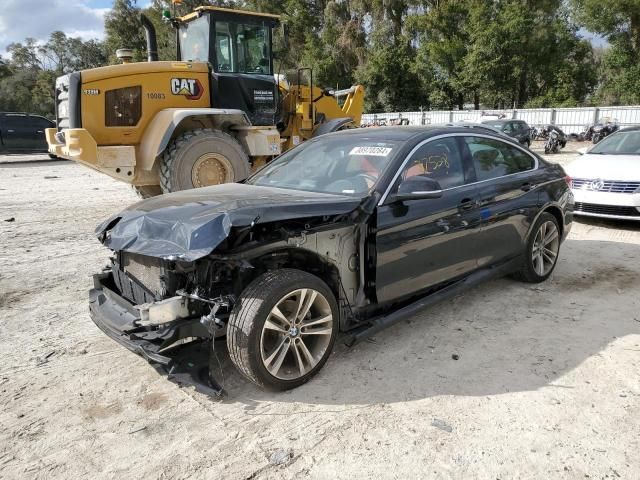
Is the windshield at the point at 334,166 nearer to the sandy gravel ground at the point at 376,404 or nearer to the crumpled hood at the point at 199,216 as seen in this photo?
the crumpled hood at the point at 199,216

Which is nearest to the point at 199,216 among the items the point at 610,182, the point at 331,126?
the point at 610,182

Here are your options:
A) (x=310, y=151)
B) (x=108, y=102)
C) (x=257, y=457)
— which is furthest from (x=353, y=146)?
(x=108, y=102)

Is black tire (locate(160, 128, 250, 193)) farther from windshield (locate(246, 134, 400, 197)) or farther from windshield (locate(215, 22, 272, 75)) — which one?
windshield (locate(246, 134, 400, 197))

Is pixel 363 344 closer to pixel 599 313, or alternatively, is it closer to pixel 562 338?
pixel 562 338

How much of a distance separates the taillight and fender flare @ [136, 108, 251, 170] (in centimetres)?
28

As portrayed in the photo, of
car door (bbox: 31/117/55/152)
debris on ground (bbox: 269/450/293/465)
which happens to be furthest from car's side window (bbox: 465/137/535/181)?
car door (bbox: 31/117/55/152)

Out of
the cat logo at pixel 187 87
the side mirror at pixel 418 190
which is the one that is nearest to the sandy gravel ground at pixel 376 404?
the side mirror at pixel 418 190

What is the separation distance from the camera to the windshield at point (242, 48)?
28.8 feet

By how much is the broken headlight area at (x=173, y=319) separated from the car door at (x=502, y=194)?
7.75 feet

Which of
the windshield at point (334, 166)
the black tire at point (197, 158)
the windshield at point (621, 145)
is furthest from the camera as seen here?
the windshield at point (621, 145)

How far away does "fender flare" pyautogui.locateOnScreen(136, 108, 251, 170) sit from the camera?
25.1 ft

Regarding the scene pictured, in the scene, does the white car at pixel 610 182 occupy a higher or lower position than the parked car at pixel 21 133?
lower

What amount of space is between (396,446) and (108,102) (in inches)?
276

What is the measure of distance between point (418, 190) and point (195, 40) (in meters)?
6.97
